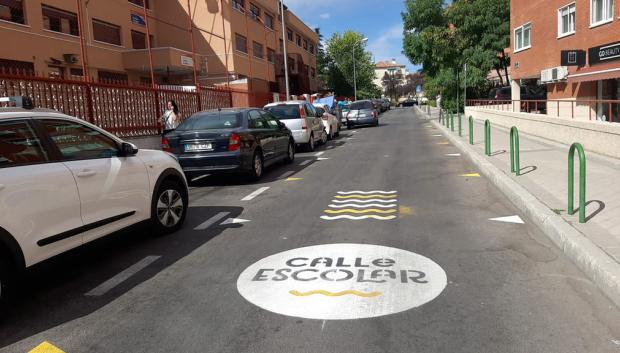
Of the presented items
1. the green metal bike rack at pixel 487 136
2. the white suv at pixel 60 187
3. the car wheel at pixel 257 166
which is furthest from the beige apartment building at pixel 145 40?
the white suv at pixel 60 187

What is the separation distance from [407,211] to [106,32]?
77.6ft

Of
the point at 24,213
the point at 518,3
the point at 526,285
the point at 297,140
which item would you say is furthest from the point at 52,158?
the point at 518,3

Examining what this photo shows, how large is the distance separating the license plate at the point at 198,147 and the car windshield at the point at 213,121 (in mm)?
535

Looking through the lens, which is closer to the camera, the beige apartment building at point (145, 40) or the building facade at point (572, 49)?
the building facade at point (572, 49)

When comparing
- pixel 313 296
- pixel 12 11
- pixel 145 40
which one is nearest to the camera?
pixel 313 296

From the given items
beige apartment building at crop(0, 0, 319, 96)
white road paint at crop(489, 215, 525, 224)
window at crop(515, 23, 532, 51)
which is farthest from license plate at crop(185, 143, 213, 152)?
window at crop(515, 23, 532, 51)

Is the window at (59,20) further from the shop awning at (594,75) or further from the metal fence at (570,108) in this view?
the shop awning at (594,75)

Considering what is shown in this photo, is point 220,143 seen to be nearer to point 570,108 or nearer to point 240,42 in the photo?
point 570,108

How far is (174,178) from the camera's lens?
6.52 meters

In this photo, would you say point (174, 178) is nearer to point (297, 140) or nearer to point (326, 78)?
point (297, 140)

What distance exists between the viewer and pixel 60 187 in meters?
4.44

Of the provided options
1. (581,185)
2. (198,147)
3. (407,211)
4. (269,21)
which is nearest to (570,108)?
(407,211)

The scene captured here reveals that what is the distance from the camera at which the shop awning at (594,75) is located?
18.8 meters

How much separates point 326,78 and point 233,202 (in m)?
65.9
